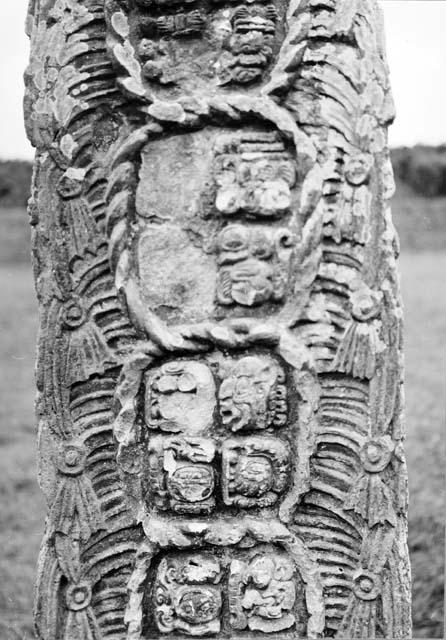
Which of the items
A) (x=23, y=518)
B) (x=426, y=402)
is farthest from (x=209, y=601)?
(x=426, y=402)

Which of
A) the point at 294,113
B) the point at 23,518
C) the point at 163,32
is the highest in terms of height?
the point at 163,32

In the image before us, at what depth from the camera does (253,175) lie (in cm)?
243

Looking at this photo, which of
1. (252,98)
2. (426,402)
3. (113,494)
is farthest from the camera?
(426,402)

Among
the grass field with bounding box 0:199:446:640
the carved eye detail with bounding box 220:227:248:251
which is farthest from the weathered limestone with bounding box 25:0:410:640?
the grass field with bounding box 0:199:446:640

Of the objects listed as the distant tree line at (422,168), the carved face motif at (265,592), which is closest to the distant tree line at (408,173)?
the distant tree line at (422,168)

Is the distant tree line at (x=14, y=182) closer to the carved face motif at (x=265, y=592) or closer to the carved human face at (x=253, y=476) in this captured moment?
the carved human face at (x=253, y=476)

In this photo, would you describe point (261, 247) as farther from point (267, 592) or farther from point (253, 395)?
point (267, 592)

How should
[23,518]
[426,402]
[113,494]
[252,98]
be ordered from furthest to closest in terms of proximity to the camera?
[426,402] → [23,518] → [113,494] → [252,98]

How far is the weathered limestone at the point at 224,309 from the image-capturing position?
2432 mm

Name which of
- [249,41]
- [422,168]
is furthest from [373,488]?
[422,168]

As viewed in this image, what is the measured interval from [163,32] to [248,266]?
2.19 feet

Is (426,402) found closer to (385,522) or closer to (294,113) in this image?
(385,522)

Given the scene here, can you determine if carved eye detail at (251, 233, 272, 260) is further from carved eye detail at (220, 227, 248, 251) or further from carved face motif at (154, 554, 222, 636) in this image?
carved face motif at (154, 554, 222, 636)

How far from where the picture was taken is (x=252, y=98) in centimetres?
241
